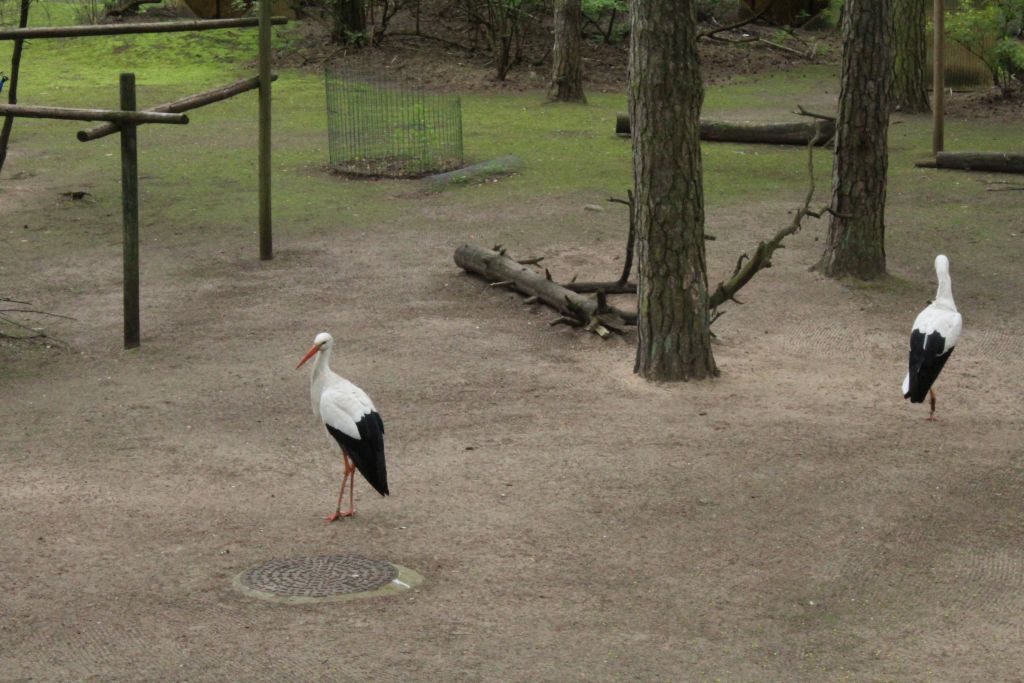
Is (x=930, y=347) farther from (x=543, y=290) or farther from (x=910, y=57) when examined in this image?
(x=910, y=57)

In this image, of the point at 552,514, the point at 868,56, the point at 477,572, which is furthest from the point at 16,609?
the point at 868,56

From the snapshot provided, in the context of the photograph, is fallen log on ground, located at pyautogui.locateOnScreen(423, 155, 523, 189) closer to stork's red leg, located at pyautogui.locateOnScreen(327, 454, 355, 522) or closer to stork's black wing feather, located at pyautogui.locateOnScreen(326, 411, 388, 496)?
stork's red leg, located at pyautogui.locateOnScreen(327, 454, 355, 522)

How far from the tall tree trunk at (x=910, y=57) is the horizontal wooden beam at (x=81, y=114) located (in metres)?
13.7

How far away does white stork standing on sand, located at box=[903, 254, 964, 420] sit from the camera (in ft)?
29.2

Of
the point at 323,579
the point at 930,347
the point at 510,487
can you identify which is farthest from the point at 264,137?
the point at 323,579

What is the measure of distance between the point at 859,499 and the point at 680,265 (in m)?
2.72

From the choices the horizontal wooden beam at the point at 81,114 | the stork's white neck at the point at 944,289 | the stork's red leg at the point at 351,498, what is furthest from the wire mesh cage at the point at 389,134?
the stork's red leg at the point at 351,498

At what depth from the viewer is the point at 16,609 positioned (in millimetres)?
6367

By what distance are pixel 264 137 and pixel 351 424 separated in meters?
7.17

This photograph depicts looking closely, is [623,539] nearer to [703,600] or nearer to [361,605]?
[703,600]

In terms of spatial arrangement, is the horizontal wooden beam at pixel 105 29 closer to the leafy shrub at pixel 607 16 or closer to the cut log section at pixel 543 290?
the cut log section at pixel 543 290

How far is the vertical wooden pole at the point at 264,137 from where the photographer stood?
13719 mm

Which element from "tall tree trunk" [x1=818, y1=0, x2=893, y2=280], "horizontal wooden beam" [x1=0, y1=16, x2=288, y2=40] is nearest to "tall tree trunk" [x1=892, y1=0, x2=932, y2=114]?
"tall tree trunk" [x1=818, y1=0, x2=893, y2=280]

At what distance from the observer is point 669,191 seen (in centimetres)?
991
